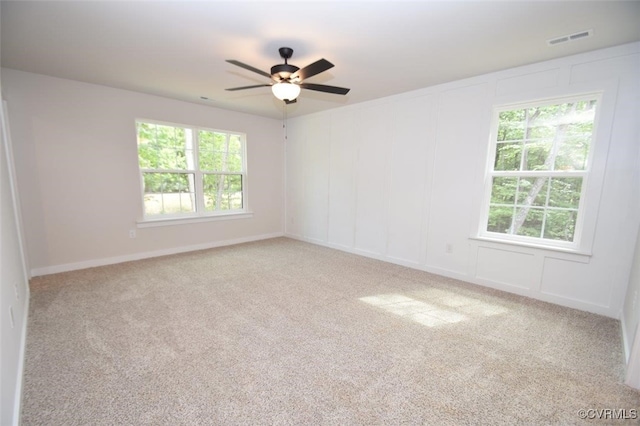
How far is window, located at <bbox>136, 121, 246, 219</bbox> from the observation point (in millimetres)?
4348

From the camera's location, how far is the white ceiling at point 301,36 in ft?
6.54

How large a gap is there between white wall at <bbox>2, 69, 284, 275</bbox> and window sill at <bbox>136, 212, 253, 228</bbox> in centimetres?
9

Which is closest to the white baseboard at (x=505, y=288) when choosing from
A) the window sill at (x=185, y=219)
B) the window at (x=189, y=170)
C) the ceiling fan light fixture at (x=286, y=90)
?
the window sill at (x=185, y=219)

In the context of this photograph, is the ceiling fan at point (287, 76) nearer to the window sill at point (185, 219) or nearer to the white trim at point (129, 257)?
the window sill at point (185, 219)

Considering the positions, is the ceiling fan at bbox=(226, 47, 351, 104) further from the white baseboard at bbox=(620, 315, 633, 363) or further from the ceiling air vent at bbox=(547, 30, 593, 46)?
the white baseboard at bbox=(620, 315, 633, 363)

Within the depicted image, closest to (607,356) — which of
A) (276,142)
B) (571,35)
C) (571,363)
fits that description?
(571,363)

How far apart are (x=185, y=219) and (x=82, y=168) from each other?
1549mm

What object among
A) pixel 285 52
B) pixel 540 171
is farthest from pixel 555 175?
pixel 285 52

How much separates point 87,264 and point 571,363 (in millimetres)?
5547

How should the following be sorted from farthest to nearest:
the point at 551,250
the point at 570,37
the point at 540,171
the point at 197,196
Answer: the point at 197,196, the point at 540,171, the point at 551,250, the point at 570,37

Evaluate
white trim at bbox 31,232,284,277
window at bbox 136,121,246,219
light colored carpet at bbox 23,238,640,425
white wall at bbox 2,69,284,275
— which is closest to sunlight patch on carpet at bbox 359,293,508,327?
light colored carpet at bbox 23,238,640,425

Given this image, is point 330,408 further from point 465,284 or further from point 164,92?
point 164,92

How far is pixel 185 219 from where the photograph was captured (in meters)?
4.72

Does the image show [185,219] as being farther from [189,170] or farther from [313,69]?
[313,69]
